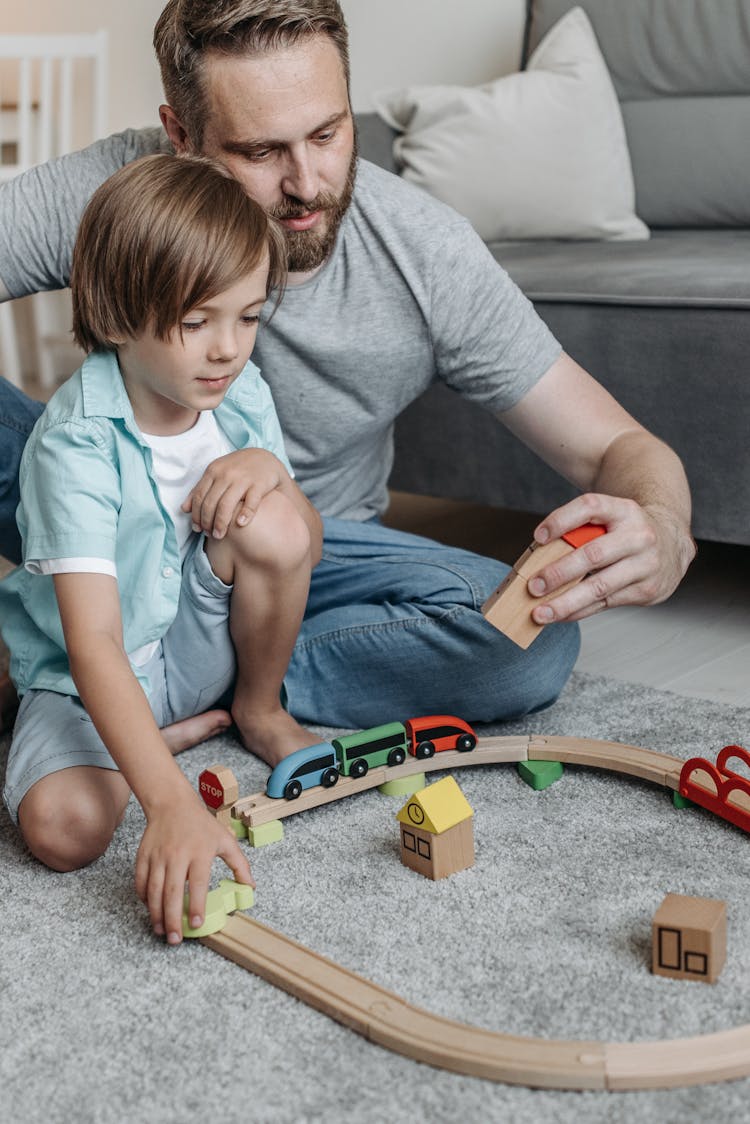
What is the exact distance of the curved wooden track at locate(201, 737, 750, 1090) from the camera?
751 millimetres

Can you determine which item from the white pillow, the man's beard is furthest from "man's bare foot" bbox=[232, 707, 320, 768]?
the white pillow

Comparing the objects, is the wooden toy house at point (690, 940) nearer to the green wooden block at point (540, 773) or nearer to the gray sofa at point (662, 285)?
the green wooden block at point (540, 773)

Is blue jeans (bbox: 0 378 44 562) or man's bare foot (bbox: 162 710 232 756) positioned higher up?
blue jeans (bbox: 0 378 44 562)

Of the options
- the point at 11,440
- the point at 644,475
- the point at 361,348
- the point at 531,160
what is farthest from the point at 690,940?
the point at 531,160

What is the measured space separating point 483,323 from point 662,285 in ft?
1.14

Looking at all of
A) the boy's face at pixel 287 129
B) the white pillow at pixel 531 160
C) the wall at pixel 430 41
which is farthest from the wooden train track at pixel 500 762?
the wall at pixel 430 41

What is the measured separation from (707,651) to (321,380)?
1.87 ft

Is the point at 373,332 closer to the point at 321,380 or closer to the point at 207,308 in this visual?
the point at 321,380

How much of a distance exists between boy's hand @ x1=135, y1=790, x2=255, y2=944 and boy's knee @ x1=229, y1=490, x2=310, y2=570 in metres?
0.31

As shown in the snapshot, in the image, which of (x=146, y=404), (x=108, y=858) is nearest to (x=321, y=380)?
(x=146, y=404)

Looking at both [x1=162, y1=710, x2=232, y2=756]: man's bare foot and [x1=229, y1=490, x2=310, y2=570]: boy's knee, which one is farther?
[x1=162, y1=710, x2=232, y2=756]: man's bare foot

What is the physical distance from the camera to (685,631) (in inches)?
63.0

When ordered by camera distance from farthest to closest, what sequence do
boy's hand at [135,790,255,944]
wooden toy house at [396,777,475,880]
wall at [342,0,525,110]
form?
wall at [342,0,525,110], wooden toy house at [396,777,475,880], boy's hand at [135,790,255,944]

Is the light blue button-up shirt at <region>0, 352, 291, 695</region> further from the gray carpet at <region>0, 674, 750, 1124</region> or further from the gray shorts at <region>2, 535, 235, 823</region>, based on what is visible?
the gray carpet at <region>0, 674, 750, 1124</region>
